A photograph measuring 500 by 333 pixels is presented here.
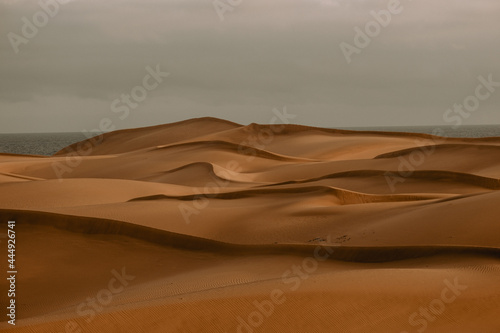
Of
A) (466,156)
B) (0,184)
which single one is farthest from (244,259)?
(466,156)

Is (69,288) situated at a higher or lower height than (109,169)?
lower

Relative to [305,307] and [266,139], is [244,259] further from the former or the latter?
[266,139]

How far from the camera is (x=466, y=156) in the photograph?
49.9ft

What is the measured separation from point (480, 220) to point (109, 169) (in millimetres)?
13747

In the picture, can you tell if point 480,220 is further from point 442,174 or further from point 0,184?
point 0,184

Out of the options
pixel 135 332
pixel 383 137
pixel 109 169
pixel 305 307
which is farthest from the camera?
pixel 383 137

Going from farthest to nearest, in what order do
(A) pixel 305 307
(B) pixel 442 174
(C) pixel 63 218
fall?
(B) pixel 442 174, (C) pixel 63 218, (A) pixel 305 307

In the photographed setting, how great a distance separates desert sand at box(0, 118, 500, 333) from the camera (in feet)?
13.4

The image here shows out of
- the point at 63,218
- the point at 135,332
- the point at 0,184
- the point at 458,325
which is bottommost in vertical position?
the point at 458,325

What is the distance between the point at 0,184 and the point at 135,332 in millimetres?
8977

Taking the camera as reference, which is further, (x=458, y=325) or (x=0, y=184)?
(x=0, y=184)

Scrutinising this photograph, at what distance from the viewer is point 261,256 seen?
20.9ft

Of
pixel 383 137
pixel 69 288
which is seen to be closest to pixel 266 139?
pixel 383 137

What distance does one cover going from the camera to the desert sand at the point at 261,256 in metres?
4.08
